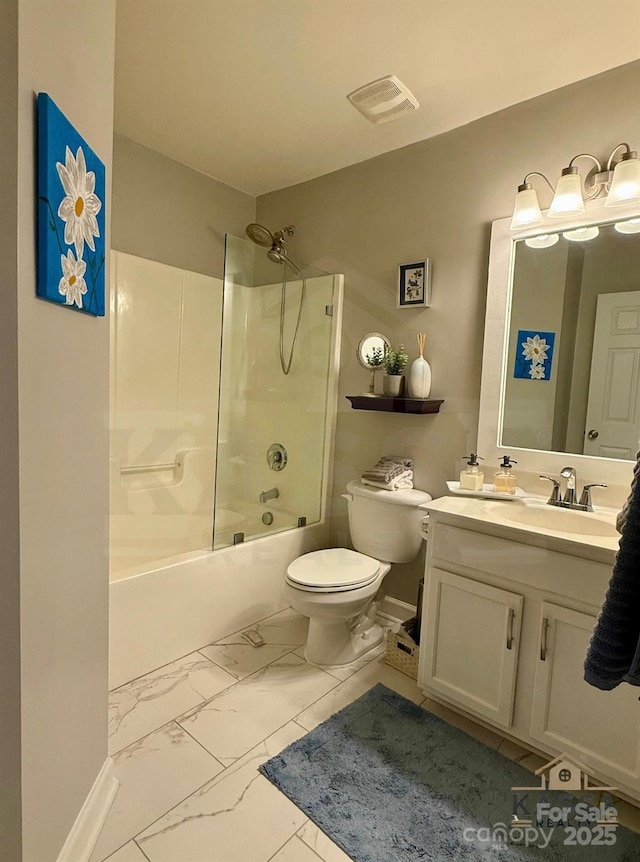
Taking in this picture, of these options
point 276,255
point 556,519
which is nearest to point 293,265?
point 276,255

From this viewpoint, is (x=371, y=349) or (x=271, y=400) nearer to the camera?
(x=371, y=349)

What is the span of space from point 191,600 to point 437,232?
205 cm

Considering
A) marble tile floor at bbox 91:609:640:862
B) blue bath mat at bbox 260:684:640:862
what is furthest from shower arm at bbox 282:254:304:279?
blue bath mat at bbox 260:684:640:862

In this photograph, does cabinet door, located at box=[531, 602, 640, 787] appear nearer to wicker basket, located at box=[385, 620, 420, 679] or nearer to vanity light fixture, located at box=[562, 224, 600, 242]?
wicker basket, located at box=[385, 620, 420, 679]

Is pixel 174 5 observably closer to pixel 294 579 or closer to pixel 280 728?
pixel 294 579

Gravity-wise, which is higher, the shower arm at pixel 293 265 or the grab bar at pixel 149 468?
the shower arm at pixel 293 265

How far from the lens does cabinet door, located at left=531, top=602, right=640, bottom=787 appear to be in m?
1.31

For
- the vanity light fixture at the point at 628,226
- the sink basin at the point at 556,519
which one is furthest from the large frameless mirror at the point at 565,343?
the sink basin at the point at 556,519

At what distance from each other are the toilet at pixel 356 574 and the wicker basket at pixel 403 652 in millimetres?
164

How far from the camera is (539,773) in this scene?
4.94ft

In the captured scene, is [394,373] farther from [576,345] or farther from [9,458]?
[9,458]

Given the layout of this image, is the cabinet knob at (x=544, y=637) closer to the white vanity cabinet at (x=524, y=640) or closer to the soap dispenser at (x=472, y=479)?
the white vanity cabinet at (x=524, y=640)

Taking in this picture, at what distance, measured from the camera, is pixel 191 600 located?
80.7 inches

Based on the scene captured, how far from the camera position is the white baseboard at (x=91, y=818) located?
1.14 m
